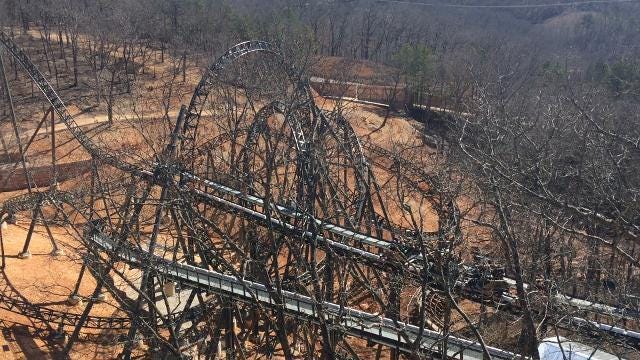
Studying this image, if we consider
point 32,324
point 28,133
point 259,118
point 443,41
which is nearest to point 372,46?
point 443,41

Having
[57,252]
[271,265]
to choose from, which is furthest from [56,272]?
[271,265]

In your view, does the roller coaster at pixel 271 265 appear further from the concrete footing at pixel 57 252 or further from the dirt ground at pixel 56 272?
the concrete footing at pixel 57 252

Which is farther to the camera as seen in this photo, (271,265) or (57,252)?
(57,252)

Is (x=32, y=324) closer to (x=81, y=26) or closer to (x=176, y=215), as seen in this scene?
(x=176, y=215)

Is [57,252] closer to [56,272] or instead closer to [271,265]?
[56,272]

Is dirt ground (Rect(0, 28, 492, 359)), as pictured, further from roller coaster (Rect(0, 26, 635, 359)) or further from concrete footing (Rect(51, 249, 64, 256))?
roller coaster (Rect(0, 26, 635, 359))

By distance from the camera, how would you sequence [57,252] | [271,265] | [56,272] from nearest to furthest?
[271,265], [56,272], [57,252]

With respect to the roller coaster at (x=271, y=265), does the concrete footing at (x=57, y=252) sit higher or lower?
lower

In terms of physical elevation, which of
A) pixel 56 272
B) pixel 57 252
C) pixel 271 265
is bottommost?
pixel 56 272

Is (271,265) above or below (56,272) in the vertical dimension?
above

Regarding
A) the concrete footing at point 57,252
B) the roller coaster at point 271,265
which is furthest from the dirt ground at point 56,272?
the roller coaster at point 271,265

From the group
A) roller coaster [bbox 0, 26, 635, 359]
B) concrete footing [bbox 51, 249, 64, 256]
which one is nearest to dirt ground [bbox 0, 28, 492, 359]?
concrete footing [bbox 51, 249, 64, 256]
